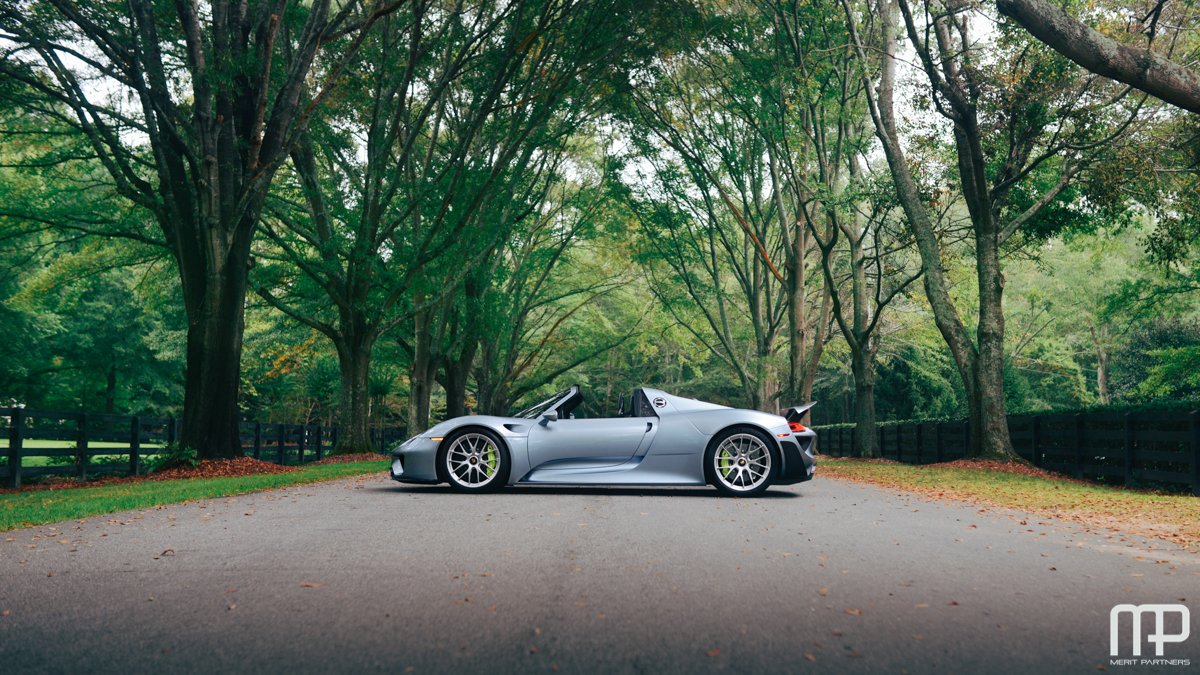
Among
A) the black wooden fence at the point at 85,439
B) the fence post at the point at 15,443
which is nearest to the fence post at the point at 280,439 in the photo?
the black wooden fence at the point at 85,439

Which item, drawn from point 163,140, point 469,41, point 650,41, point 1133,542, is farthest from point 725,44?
point 1133,542

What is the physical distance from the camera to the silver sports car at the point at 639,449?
1078 cm

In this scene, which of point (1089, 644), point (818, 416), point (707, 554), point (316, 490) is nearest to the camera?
point (1089, 644)

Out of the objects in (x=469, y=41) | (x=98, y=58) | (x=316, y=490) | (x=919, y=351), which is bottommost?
(x=316, y=490)

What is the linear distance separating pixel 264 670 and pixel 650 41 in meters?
19.3

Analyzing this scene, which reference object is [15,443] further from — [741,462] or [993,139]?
[993,139]

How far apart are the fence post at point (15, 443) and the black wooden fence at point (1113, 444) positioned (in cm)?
1545

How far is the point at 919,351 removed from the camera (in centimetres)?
4234

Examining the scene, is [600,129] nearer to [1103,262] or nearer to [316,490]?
[316,490]

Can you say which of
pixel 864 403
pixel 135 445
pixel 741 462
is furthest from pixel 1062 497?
pixel 864 403

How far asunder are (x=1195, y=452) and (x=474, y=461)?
892cm

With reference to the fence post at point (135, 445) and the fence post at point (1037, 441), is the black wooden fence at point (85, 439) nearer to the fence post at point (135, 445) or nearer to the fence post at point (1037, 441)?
the fence post at point (135, 445)

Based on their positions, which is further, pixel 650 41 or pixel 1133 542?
pixel 650 41

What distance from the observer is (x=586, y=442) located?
10.9 meters
